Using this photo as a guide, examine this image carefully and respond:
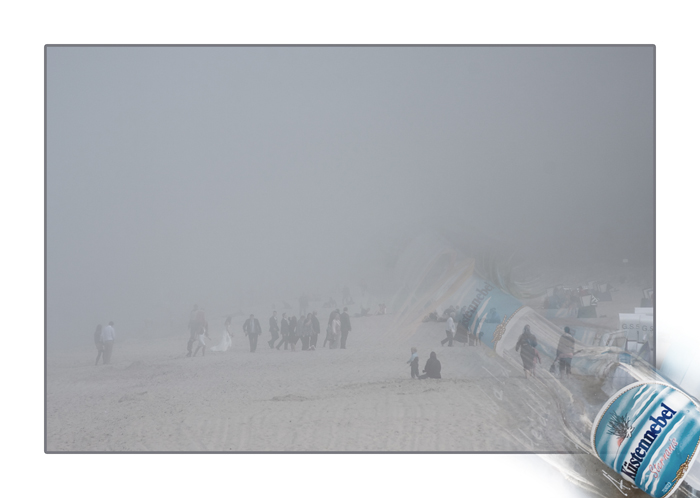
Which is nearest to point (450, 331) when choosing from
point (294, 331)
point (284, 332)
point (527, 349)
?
point (527, 349)

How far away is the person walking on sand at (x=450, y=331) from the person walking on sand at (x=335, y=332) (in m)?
1.08

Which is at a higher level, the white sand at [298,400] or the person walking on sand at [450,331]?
the person walking on sand at [450,331]

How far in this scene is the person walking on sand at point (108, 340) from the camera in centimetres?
448

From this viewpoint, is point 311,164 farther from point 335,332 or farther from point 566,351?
point 566,351

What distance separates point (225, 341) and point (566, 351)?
11.4ft

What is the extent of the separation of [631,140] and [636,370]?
2324 mm

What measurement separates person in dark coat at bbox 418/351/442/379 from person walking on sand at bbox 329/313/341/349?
3.07ft

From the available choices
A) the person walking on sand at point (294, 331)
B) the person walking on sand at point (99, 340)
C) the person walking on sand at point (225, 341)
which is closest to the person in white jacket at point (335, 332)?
the person walking on sand at point (294, 331)

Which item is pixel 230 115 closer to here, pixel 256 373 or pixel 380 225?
pixel 380 225

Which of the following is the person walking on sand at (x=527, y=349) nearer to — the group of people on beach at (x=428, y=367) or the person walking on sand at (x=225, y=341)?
the group of people on beach at (x=428, y=367)

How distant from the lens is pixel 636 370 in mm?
4031

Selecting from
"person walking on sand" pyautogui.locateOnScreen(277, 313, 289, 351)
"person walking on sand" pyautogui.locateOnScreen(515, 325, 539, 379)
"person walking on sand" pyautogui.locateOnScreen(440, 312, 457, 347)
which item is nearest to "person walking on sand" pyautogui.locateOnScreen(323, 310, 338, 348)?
"person walking on sand" pyautogui.locateOnScreen(277, 313, 289, 351)

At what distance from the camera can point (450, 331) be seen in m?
4.43

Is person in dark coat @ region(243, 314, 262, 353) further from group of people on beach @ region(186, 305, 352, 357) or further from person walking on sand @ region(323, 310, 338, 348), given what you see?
person walking on sand @ region(323, 310, 338, 348)
